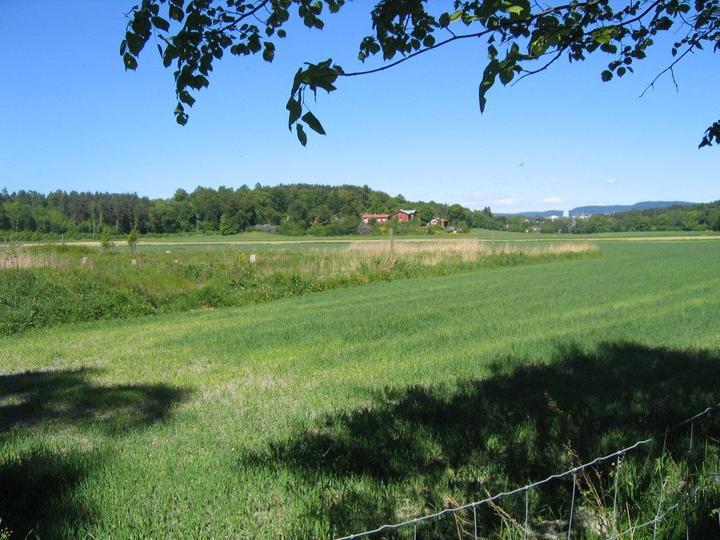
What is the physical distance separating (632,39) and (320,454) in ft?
16.1

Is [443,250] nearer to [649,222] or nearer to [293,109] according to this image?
[293,109]

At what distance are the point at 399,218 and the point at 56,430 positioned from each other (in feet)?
358

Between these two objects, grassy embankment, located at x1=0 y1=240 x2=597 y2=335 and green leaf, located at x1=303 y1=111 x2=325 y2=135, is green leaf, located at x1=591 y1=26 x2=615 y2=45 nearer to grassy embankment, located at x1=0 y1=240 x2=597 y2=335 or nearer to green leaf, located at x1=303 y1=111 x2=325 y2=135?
green leaf, located at x1=303 y1=111 x2=325 y2=135

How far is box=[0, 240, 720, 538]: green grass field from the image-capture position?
364 centimetres

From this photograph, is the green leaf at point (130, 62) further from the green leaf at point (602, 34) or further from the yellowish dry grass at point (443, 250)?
the yellowish dry grass at point (443, 250)

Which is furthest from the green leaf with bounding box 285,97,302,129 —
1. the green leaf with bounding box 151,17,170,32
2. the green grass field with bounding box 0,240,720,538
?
the green grass field with bounding box 0,240,720,538

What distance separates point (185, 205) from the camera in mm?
112125

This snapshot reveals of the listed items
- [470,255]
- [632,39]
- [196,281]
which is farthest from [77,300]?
[470,255]

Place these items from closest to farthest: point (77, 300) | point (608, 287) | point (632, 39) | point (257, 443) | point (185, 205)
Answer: point (257, 443) → point (632, 39) → point (77, 300) → point (608, 287) → point (185, 205)

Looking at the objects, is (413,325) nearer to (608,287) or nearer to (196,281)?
(608,287)

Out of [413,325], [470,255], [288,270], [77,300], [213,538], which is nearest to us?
[213,538]

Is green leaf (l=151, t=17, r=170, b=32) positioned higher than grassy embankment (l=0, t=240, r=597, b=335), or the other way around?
green leaf (l=151, t=17, r=170, b=32)

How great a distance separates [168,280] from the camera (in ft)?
63.4

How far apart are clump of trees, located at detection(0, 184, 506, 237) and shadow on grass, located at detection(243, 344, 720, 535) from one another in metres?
93.4
